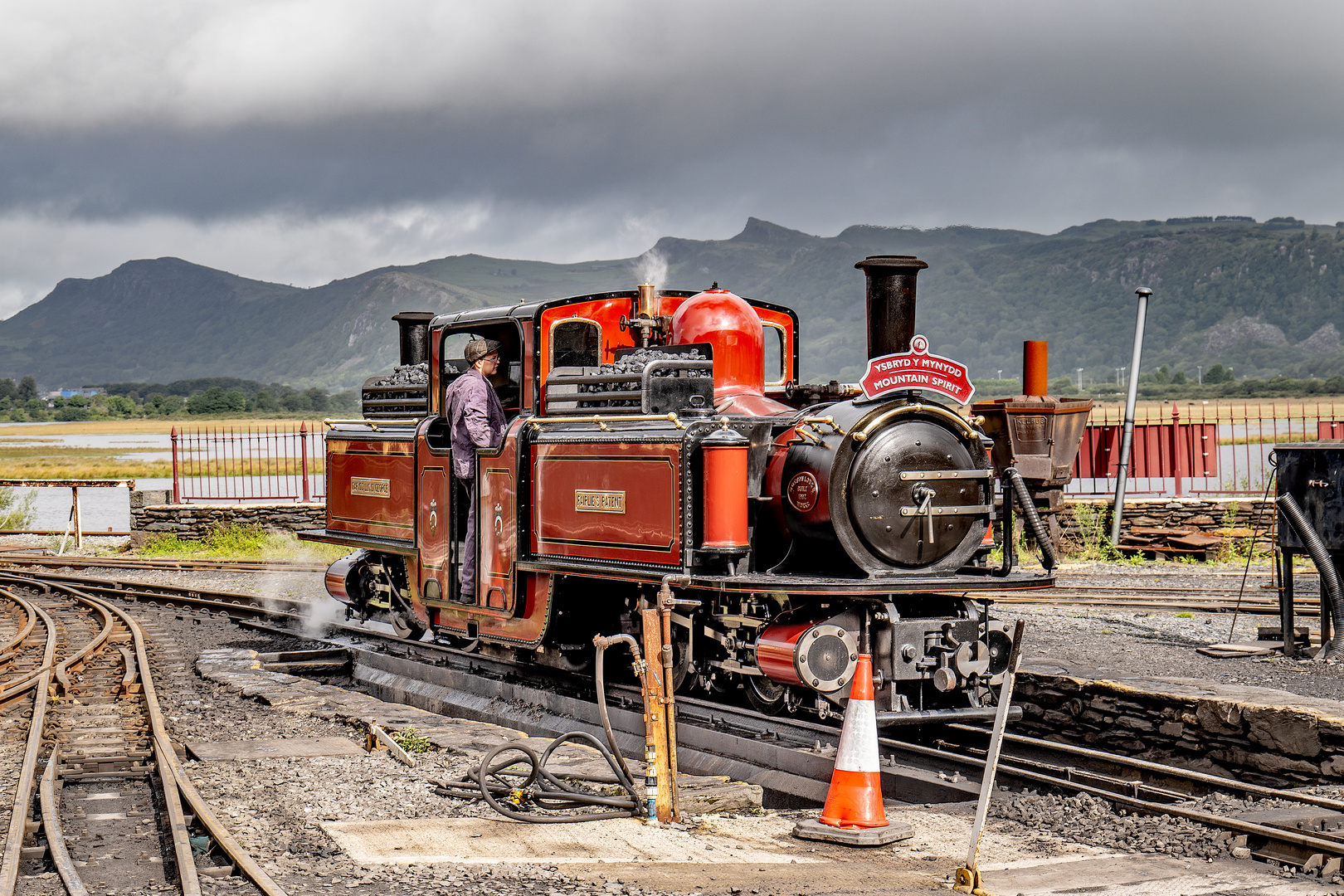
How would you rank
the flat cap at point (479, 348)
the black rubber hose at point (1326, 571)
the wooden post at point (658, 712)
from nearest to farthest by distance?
1. the wooden post at point (658, 712)
2. the flat cap at point (479, 348)
3. the black rubber hose at point (1326, 571)

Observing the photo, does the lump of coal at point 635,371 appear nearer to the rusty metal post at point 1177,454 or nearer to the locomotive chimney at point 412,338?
the locomotive chimney at point 412,338

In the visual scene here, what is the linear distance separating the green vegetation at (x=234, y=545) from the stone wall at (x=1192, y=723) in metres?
15.3

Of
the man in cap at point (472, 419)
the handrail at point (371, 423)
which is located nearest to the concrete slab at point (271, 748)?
the man in cap at point (472, 419)

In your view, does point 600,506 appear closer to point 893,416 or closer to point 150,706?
point 893,416

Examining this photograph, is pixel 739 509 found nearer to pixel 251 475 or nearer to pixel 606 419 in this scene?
pixel 606 419

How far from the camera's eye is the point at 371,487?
1142 centimetres

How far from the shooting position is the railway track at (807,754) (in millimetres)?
6148

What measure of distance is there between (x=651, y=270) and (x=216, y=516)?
49.9 ft

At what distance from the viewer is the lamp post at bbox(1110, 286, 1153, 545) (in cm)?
1706

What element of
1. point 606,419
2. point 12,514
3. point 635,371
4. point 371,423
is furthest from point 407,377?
point 12,514

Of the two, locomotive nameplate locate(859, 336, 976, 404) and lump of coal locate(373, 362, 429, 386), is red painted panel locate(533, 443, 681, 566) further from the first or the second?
lump of coal locate(373, 362, 429, 386)

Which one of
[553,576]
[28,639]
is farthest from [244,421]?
[553,576]

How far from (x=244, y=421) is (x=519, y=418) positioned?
9038cm

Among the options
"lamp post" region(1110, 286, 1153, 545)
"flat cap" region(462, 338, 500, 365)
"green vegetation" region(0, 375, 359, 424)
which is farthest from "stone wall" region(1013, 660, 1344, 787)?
"green vegetation" region(0, 375, 359, 424)
